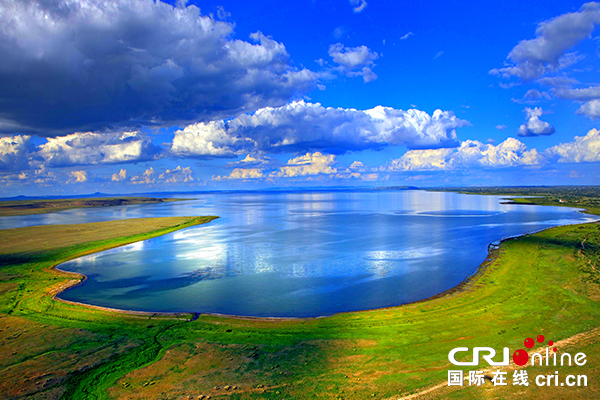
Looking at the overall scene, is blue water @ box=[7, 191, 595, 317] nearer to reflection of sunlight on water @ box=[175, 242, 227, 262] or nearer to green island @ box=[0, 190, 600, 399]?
reflection of sunlight on water @ box=[175, 242, 227, 262]

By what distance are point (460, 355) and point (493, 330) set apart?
14.8 ft

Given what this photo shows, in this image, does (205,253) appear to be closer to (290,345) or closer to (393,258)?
(393,258)

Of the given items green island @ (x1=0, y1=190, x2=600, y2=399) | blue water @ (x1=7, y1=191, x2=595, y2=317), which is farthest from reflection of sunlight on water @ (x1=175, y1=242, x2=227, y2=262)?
green island @ (x1=0, y1=190, x2=600, y2=399)

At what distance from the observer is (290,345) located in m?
19.5

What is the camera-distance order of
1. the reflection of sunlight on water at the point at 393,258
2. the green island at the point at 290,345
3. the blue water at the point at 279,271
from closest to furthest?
the green island at the point at 290,345, the blue water at the point at 279,271, the reflection of sunlight on water at the point at 393,258

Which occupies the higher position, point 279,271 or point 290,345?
point 290,345

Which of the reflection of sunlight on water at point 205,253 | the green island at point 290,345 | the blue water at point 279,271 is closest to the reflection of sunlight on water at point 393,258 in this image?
the blue water at point 279,271

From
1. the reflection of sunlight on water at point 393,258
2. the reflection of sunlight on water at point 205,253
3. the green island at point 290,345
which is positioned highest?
the green island at point 290,345

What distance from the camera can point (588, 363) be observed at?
16.2m

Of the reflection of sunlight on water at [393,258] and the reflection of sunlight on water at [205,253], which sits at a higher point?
the reflection of sunlight on water at [205,253]

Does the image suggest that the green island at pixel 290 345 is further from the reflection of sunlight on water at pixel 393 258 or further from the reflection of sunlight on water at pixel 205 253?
the reflection of sunlight on water at pixel 205 253

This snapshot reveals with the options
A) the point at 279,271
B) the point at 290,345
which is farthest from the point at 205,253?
the point at 290,345

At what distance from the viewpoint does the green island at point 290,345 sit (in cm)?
1517

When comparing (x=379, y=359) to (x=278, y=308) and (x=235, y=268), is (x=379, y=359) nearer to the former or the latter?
(x=278, y=308)
